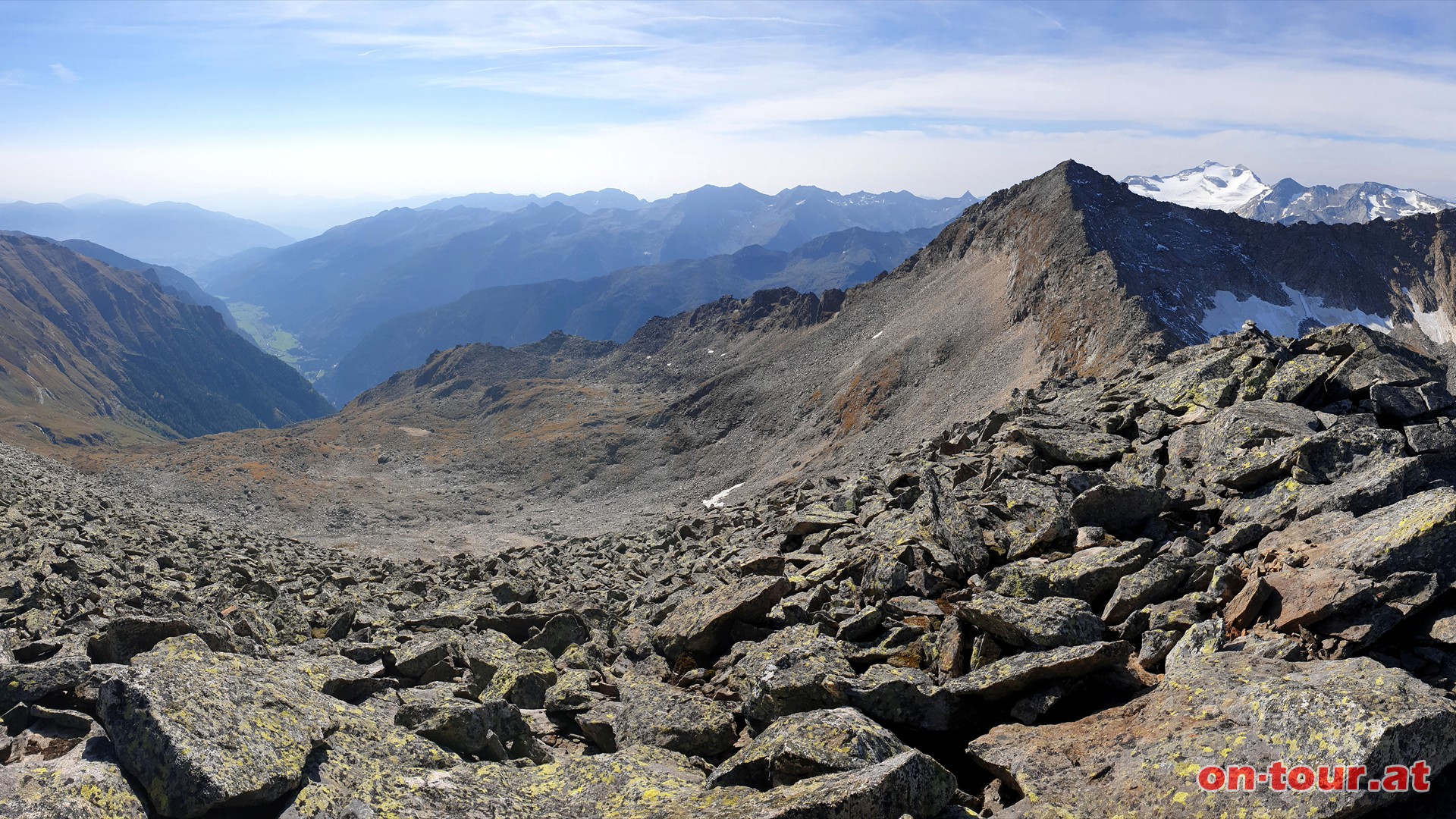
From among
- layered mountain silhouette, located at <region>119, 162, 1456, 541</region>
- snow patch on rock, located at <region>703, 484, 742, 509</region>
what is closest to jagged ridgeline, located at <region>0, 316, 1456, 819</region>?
layered mountain silhouette, located at <region>119, 162, 1456, 541</region>

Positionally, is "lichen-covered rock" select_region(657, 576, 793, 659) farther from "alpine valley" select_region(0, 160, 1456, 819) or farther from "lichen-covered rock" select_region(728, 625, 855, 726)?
"lichen-covered rock" select_region(728, 625, 855, 726)

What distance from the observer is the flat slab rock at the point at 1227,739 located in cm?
803

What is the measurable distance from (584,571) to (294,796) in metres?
26.7

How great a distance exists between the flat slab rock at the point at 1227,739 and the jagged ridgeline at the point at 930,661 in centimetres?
4

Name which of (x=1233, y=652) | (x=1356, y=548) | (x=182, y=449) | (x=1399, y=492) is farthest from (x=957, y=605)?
(x=182, y=449)

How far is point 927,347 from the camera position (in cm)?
8556

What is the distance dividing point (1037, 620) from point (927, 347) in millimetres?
76098

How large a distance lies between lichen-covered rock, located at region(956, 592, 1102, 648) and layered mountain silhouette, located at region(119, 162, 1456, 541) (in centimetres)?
4915

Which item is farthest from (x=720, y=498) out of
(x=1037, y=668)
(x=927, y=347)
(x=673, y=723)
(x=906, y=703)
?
(x=1037, y=668)

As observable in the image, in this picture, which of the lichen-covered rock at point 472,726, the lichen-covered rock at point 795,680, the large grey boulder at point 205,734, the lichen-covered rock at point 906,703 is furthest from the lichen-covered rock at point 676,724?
the large grey boulder at point 205,734

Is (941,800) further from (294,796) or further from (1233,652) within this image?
(294,796)

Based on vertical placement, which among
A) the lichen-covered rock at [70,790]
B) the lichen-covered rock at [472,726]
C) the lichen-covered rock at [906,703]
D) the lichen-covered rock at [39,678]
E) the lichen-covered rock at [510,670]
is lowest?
the lichen-covered rock at [510,670]

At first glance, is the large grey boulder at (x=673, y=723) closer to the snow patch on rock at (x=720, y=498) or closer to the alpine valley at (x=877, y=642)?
the alpine valley at (x=877, y=642)

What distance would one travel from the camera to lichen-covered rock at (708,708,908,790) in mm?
9734
